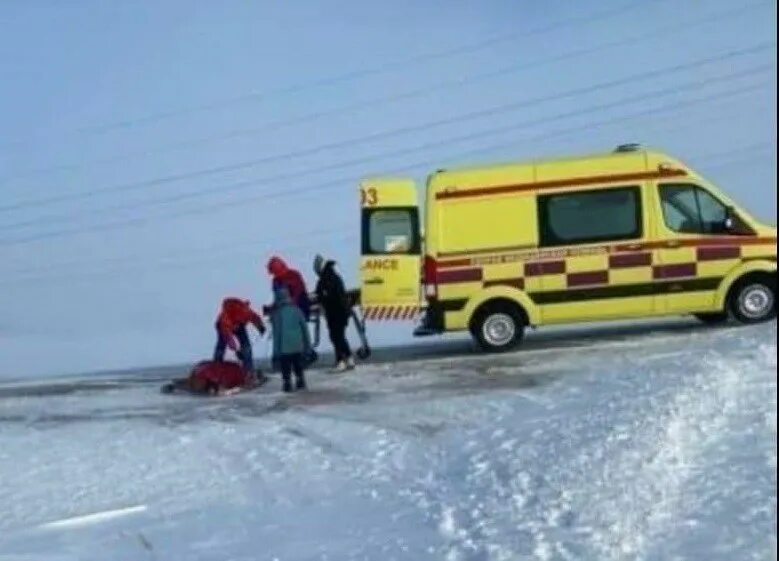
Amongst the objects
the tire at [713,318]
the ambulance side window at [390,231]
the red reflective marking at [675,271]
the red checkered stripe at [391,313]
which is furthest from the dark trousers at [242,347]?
the tire at [713,318]

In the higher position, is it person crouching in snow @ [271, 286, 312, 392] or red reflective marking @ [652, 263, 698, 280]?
red reflective marking @ [652, 263, 698, 280]

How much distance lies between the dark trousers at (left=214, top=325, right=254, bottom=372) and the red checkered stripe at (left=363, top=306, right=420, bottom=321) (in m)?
1.84

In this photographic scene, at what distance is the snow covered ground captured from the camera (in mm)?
7785

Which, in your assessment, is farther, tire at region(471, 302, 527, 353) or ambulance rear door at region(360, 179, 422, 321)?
ambulance rear door at region(360, 179, 422, 321)

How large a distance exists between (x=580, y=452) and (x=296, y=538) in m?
2.17

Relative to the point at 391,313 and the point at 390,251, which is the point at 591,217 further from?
the point at 391,313

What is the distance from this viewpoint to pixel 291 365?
53.0 feet

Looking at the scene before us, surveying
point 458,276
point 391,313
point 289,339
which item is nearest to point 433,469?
point 289,339

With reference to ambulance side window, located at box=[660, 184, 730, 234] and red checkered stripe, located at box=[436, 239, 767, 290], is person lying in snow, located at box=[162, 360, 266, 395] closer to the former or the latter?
red checkered stripe, located at box=[436, 239, 767, 290]

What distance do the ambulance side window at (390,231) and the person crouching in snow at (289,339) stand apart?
10.2 feet

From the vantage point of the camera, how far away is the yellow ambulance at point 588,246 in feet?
57.6

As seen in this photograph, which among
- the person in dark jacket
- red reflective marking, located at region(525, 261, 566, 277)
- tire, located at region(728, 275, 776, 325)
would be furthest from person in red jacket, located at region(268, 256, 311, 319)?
tire, located at region(728, 275, 776, 325)

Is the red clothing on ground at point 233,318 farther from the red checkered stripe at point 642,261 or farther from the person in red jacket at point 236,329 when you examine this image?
the red checkered stripe at point 642,261

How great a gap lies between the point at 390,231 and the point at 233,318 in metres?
2.66
